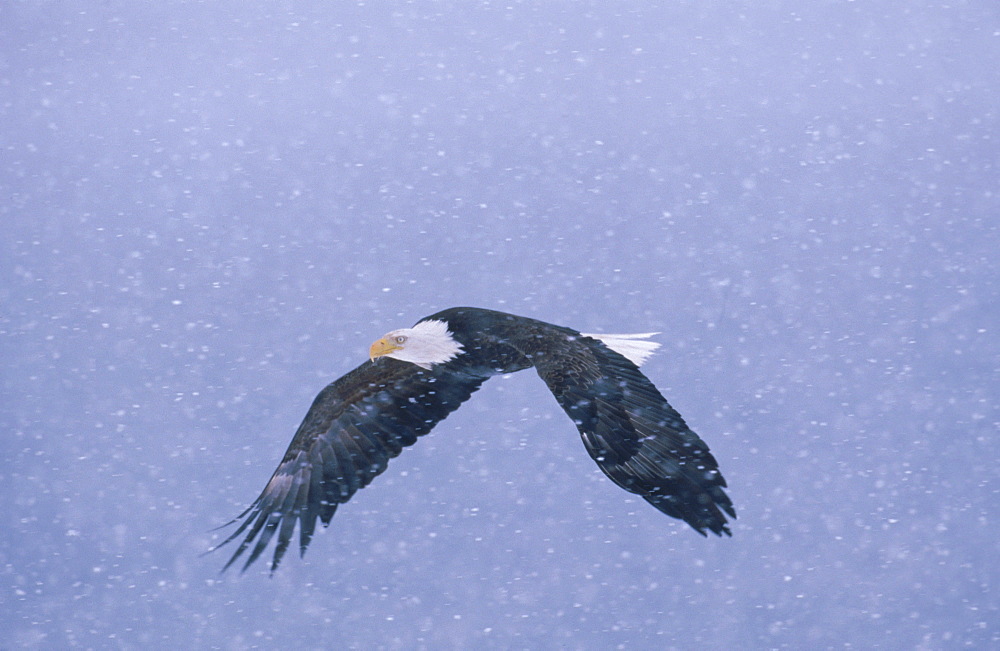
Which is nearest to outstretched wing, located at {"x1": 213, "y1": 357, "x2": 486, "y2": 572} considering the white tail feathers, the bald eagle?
the bald eagle

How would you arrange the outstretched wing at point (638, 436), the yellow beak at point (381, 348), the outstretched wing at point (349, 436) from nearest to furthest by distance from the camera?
1. the outstretched wing at point (638, 436)
2. the outstretched wing at point (349, 436)
3. the yellow beak at point (381, 348)

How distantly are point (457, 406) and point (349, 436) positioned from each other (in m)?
0.35

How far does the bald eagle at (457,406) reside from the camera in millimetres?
2895

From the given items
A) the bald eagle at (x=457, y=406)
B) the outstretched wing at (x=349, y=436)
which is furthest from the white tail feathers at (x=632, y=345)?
the outstretched wing at (x=349, y=436)

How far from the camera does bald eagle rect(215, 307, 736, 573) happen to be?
2895 millimetres

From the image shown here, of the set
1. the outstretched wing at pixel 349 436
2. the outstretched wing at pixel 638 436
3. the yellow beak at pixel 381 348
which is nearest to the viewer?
the outstretched wing at pixel 638 436

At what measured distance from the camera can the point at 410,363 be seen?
11.6 ft

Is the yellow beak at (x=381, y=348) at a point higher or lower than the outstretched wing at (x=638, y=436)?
higher

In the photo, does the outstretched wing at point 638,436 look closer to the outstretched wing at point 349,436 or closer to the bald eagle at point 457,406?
the bald eagle at point 457,406

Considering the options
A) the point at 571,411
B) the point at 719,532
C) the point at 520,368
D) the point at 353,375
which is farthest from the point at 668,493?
the point at 353,375

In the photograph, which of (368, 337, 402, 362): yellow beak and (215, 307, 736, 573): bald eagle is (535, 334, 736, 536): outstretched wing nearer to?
(215, 307, 736, 573): bald eagle

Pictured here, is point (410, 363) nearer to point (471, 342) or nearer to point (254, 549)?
point (471, 342)

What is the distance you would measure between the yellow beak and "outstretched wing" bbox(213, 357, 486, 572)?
0.06 meters

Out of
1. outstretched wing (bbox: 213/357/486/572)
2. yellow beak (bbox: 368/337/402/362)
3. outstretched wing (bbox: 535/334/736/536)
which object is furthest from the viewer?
yellow beak (bbox: 368/337/402/362)
